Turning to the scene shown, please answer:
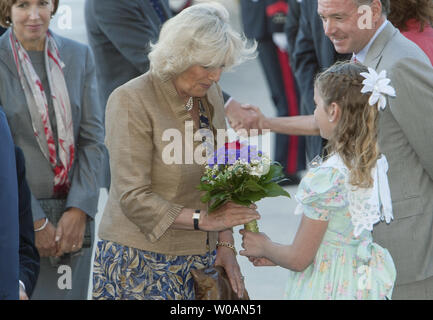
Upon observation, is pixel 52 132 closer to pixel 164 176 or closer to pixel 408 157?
pixel 164 176

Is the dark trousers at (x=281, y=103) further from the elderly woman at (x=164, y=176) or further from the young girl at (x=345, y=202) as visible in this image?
the young girl at (x=345, y=202)

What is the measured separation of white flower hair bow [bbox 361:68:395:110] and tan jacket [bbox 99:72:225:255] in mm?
744

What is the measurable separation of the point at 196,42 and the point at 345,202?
854 millimetres

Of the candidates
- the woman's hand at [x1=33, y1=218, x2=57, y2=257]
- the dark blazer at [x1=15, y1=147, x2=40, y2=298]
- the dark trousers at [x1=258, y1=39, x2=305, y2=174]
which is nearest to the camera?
the dark blazer at [x1=15, y1=147, x2=40, y2=298]

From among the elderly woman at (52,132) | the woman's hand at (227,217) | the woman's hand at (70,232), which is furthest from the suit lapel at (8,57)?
the woman's hand at (227,217)

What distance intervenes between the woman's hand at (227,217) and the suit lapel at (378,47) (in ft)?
2.71

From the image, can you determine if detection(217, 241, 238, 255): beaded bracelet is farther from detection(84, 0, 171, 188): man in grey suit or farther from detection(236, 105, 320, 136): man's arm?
detection(84, 0, 171, 188): man in grey suit

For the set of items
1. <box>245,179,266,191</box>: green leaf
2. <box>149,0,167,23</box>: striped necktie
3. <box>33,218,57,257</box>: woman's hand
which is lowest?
<box>33,218,57,257</box>: woman's hand

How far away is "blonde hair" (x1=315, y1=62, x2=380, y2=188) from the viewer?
295 centimetres

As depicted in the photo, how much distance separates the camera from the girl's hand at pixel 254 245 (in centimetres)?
309

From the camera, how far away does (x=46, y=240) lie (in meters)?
3.77

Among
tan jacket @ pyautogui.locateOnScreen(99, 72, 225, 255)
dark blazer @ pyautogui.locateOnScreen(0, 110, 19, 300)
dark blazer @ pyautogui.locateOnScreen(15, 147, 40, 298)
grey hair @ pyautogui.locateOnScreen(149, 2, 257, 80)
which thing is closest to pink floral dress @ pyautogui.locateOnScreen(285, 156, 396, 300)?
tan jacket @ pyautogui.locateOnScreen(99, 72, 225, 255)

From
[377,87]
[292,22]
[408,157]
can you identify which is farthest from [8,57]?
[292,22]

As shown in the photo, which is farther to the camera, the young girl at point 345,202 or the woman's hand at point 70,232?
the woman's hand at point 70,232
